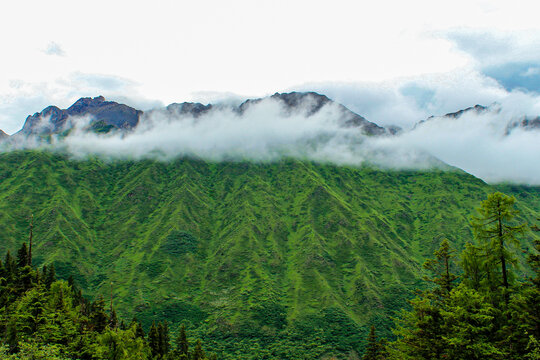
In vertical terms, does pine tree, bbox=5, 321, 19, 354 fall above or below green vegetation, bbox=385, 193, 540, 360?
below

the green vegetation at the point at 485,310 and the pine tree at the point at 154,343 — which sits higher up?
the green vegetation at the point at 485,310

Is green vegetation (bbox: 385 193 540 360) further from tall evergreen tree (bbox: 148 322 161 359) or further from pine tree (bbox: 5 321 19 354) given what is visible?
tall evergreen tree (bbox: 148 322 161 359)

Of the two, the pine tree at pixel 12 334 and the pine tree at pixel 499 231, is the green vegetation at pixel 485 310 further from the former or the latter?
the pine tree at pixel 12 334

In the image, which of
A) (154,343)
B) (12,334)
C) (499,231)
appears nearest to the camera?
(499,231)

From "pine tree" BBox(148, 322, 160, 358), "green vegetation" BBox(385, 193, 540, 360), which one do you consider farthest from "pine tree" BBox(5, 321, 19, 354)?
"green vegetation" BBox(385, 193, 540, 360)

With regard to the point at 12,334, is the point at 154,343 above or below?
below

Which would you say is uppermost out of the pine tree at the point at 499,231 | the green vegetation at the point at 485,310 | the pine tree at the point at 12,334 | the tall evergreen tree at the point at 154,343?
the pine tree at the point at 499,231

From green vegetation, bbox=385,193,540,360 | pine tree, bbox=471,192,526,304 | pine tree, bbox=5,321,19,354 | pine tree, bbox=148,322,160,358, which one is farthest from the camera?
pine tree, bbox=148,322,160,358

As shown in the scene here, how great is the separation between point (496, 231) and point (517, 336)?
9.17 meters

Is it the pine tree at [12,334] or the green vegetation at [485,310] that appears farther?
the pine tree at [12,334]

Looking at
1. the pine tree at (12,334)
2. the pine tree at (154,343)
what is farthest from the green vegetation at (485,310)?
the pine tree at (154,343)

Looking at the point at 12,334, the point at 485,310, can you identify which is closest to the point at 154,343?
the point at 12,334

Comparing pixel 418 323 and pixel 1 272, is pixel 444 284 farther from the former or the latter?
pixel 1 272

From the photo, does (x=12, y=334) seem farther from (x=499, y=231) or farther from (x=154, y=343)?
(x=499, y=231)
